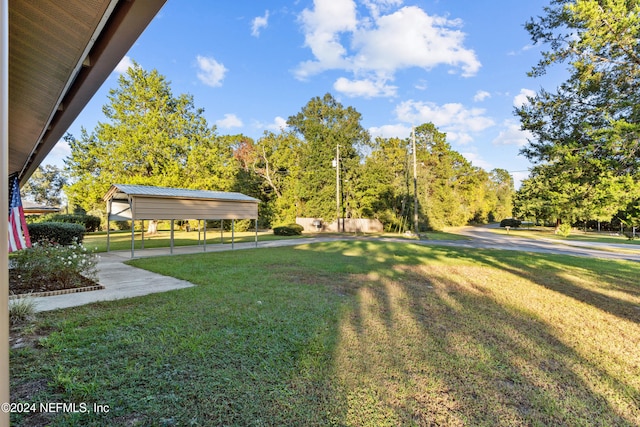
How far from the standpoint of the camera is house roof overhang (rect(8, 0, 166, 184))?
1.70 metres

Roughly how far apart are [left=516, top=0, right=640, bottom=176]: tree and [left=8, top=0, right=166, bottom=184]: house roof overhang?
17.7 ft

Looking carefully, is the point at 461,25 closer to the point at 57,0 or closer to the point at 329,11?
the point at 329,11

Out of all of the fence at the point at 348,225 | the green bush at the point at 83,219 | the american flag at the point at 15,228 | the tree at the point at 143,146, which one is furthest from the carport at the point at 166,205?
the green bush at the point at 83,219

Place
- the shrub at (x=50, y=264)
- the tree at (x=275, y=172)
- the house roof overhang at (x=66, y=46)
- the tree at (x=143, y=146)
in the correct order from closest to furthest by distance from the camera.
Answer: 1. the house roof overhang at (x=66, y=46)
2. the shrub at (x=50, y=264)
3. the tree at (x=143, y=146)
4. the tree at (x=275, y=172)

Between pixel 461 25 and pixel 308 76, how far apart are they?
1140cm

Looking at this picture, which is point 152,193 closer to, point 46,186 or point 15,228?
point 15,228

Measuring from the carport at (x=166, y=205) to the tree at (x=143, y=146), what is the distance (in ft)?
28.4

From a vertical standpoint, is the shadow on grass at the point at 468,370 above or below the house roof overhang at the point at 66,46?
below

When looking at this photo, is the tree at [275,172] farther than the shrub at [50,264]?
Yes

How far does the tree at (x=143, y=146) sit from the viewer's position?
19.1m

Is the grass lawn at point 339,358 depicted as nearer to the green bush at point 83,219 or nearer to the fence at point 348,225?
the fence at point 348,225

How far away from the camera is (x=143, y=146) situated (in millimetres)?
19828

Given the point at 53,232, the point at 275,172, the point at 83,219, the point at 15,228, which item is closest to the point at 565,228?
the point at 15,228

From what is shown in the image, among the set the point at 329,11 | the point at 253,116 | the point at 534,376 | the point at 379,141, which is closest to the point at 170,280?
the point at 534,376
